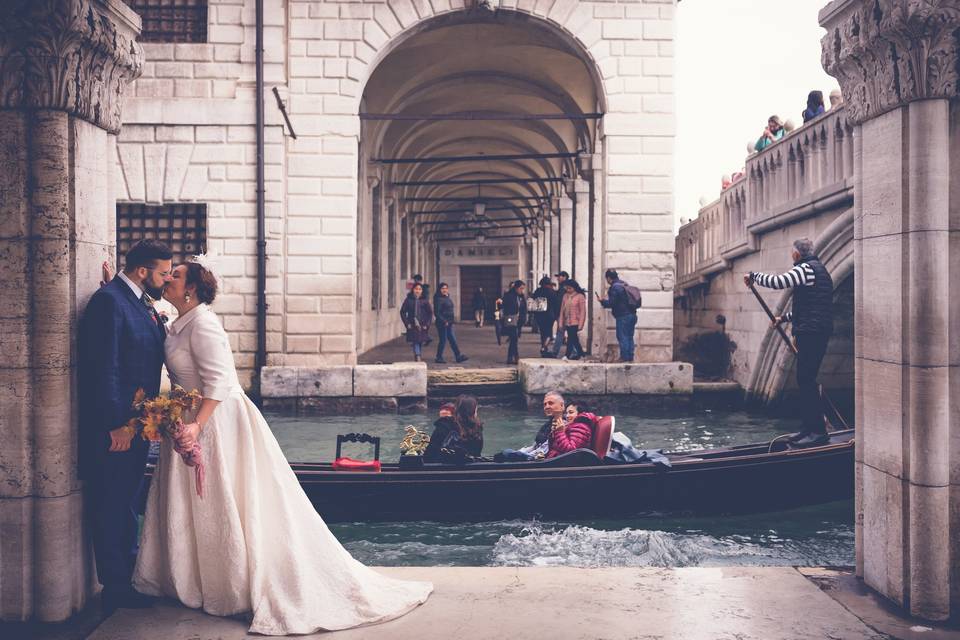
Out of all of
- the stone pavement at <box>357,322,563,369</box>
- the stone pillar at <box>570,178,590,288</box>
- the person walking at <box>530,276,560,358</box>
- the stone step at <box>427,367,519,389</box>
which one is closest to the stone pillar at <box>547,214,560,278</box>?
the stone pillar at <box>570,178,590,288</box>

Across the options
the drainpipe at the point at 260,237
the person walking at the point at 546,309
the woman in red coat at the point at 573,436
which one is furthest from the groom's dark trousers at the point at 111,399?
the person walking at the point at 546,309

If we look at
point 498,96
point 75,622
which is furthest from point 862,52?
point 498,96

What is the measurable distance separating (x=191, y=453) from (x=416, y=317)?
12075 mm

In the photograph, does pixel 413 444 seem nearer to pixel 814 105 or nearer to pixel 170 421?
pixel 170 421

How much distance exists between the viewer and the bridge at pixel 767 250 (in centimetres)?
1064

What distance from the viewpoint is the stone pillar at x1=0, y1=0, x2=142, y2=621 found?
142 inches

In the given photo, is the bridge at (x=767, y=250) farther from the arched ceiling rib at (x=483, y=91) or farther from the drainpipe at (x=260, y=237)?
the drainpipe at (x=260, y=237)

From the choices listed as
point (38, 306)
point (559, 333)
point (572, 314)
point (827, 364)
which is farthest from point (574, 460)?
point (559, 333)

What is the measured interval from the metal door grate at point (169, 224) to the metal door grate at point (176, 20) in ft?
8.13

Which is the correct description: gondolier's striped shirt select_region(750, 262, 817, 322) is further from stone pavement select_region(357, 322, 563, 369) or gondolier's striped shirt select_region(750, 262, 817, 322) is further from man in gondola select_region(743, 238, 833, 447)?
stone pavement select_region(357, 322, 563, 369)

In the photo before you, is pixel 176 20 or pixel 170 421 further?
pixel 176 20

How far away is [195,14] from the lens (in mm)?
13211

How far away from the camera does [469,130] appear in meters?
26.0

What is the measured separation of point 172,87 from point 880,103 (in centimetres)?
1134
